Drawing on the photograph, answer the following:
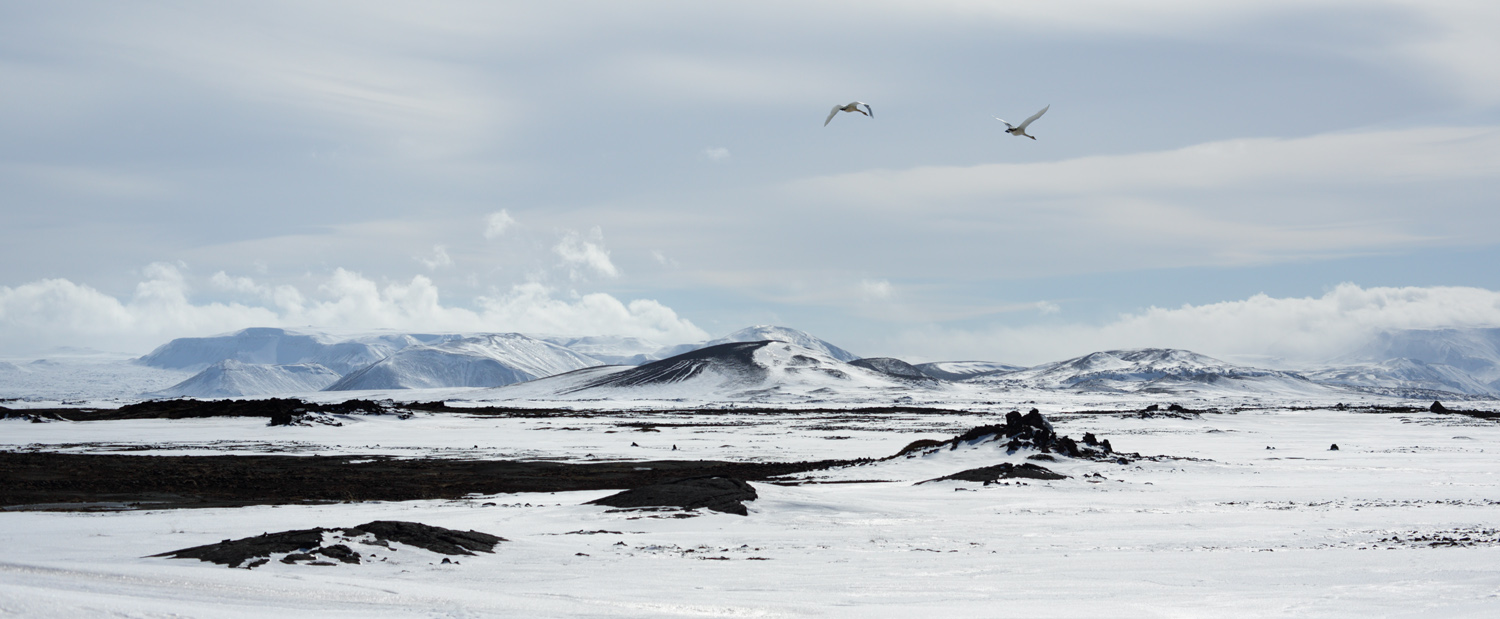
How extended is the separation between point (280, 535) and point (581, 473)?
61.0 ft

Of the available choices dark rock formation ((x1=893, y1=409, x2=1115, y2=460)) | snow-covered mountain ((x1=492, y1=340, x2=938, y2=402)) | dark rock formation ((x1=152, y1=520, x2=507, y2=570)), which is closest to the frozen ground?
dark rock formation ((x1=152, y1=520, x2=507, y2=570))

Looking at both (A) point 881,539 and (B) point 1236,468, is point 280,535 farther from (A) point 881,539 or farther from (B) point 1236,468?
(B) point 1236,468

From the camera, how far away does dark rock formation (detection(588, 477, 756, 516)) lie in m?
17.8

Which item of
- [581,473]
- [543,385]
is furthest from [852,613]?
[543,385]

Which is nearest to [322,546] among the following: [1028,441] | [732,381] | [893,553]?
[893,553]

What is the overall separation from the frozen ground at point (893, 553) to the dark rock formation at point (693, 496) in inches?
18.8

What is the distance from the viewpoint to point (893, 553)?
14.0 metres

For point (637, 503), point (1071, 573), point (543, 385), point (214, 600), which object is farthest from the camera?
point (543, 385)

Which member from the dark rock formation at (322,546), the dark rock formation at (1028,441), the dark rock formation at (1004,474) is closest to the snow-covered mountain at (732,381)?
the dark rock formation at (1028,441)

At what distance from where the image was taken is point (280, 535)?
41.0ft

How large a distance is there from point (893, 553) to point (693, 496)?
207 inches

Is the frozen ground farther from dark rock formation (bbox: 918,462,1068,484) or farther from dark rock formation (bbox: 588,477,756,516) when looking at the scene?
dark rock formation (bbox: 918,462,1068,484)

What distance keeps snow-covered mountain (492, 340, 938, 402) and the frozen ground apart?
122863mm

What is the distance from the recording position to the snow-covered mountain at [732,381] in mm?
159625
